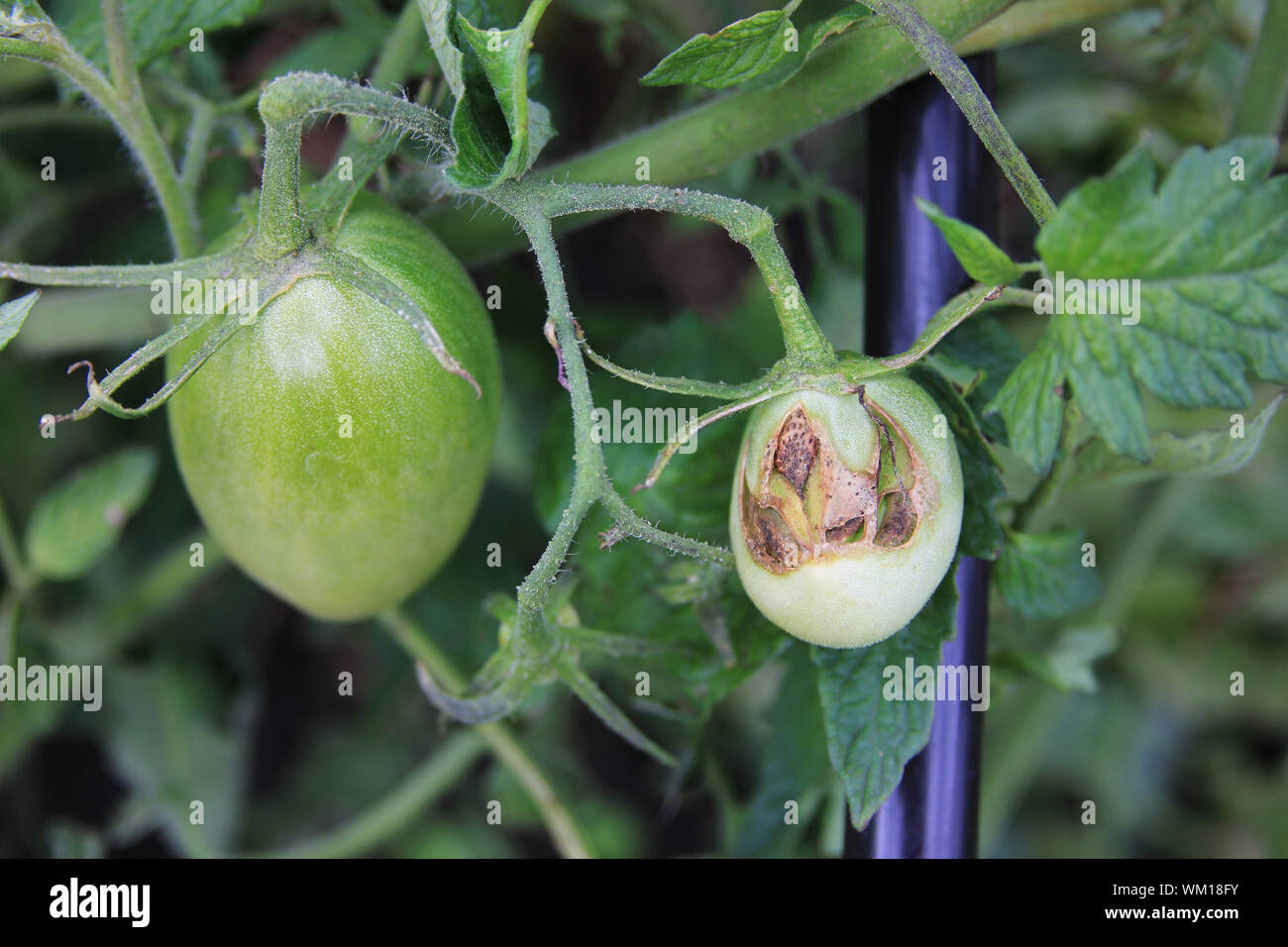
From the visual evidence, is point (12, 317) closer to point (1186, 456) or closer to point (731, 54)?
point (731, 54)

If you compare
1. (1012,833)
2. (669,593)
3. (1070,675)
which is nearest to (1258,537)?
(1012,833)

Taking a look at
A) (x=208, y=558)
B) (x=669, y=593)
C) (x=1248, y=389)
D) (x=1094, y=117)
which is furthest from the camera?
(x=1094, y=117)

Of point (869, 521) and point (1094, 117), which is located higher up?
point (1094, 117)

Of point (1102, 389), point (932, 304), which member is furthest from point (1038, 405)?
point (932, 304)

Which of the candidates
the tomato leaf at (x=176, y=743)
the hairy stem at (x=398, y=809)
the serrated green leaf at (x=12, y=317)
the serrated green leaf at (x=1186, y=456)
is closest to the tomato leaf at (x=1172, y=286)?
the serrated green leaf at (x=1186, y=456)
